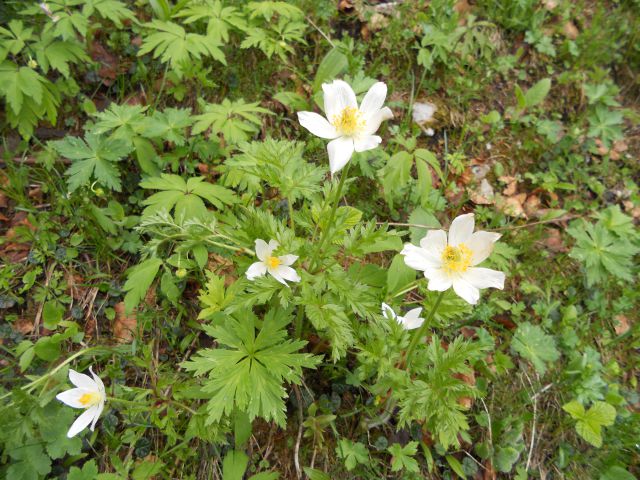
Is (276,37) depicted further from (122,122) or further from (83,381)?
(83,381)

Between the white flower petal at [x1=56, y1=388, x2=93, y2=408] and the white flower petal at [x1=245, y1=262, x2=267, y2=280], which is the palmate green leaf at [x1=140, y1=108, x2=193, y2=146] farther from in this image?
the white flower petal at [x1=56, y1=388, x2=93, y2=408]

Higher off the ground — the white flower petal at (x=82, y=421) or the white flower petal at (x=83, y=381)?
the white flower petal at (x=83, y=381)

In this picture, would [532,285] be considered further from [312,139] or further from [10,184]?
[10,184]

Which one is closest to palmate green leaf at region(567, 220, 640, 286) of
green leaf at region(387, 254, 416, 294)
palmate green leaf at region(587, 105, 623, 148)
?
palmate green leaf at region(587, 105, 623, 148)

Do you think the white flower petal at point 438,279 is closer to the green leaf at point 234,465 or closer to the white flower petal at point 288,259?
the white flower petal at point 288,259

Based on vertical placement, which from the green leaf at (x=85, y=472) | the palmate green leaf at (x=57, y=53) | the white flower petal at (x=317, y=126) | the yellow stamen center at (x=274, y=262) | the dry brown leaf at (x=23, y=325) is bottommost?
the green leaf at (x=85, y=472)

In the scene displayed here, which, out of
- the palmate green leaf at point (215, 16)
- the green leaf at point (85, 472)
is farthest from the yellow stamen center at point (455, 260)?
the palmate green leaf at point (215, 16)
